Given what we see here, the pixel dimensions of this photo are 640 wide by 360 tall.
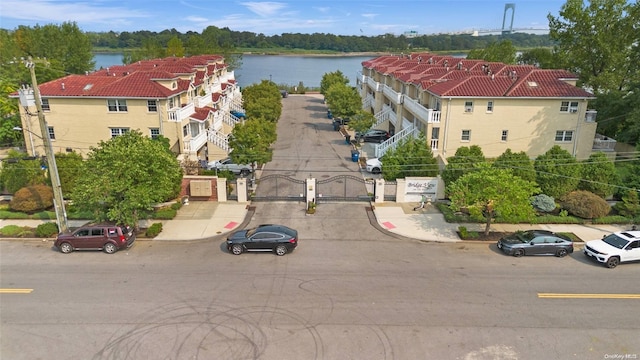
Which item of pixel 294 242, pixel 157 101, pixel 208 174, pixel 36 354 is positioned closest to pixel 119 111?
pixel 157 101

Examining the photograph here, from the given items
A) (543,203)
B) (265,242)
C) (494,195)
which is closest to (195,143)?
(265,242)

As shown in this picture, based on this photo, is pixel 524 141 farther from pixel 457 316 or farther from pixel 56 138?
pixel 56 138

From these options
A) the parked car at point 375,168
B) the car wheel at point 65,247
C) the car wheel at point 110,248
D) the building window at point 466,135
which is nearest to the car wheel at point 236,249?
the car wheel at point 110,248

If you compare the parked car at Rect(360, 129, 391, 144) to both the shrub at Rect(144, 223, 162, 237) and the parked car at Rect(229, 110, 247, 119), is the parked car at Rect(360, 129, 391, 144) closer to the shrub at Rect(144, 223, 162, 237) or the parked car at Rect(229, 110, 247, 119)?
the parked car at Rect(229, 110, 247, 119)

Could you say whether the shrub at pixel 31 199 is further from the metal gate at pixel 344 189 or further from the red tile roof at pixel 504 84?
the red tile roof at pixel 504 84

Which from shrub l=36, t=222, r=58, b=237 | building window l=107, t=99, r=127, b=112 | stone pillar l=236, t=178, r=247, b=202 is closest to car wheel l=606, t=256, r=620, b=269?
stone pillar l=236, t=178, r=247, b=202

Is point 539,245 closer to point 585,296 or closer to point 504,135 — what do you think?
point 585,296
